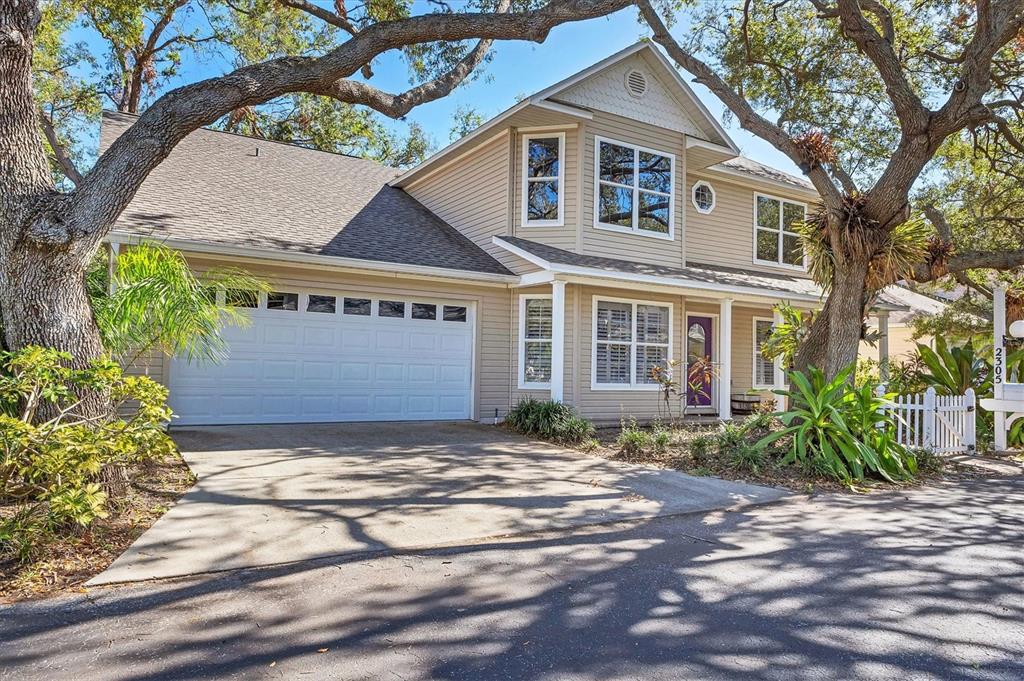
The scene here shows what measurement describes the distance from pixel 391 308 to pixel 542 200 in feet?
11.7

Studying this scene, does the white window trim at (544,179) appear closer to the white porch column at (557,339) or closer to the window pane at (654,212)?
the window pane at (654,212)

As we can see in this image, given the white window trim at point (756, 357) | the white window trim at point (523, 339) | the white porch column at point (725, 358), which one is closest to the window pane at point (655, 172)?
the white porch column at point (725, 358)

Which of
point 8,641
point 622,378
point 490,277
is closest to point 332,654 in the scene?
point 8,641

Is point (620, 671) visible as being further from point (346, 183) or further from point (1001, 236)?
point (1001, 236)

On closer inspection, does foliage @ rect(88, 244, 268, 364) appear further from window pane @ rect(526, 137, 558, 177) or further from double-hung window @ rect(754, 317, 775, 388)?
double-hung window @ rect(754, 317, 775, 388)

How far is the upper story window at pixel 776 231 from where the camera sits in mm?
15125

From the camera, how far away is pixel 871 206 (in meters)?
8.22

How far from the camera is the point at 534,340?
38.6 feet

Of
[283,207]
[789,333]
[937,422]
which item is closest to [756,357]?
[789,333]

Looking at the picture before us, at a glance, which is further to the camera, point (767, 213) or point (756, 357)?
point (767, 213)

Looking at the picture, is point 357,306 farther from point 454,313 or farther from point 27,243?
point 27,243

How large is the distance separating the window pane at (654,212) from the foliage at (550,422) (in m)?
4.33

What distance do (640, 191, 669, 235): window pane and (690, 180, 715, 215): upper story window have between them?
1.79m

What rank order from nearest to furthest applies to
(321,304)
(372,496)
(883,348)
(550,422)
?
(372,496) < (550,422) < (321,304) < (883,348)
